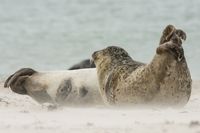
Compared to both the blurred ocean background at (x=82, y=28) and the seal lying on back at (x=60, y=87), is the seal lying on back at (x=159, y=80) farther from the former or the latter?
the blurred ocean background at (x=82, y=28)

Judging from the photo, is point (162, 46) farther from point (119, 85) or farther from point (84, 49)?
point (84, 49)

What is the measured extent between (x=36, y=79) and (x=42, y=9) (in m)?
13.0

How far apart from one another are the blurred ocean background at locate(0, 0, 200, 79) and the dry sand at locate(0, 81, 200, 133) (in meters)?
6.23

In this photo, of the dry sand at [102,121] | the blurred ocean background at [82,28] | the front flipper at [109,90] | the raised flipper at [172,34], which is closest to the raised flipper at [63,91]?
the front flipper at [109,90]

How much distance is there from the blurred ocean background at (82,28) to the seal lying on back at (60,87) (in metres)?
4.66

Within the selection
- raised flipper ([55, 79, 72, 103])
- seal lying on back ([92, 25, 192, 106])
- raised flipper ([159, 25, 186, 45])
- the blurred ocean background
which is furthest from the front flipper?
the blurred ocean background

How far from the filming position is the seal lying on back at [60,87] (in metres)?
7.53

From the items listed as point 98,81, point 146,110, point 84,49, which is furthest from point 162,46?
point 84,49

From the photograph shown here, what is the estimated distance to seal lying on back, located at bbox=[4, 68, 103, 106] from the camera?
24.7ft

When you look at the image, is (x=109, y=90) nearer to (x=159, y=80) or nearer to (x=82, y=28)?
(x=159, y=80)

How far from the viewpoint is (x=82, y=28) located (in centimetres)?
1800

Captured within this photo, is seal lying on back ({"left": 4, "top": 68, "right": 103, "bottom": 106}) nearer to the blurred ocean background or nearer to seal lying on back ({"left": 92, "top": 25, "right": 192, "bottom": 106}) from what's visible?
seal lying on back ({"left": 92, "top": 25, "right": 192, "bottom": 106})

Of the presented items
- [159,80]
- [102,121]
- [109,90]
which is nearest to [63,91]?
[109,90]

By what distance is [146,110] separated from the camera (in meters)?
6.18
